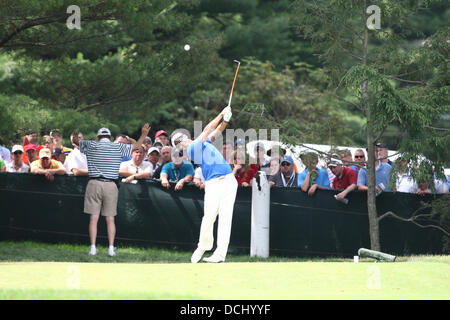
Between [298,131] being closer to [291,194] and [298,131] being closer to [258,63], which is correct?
[291,194]

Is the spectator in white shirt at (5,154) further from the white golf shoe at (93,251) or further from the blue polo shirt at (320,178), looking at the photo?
the blue polo shirt at (320,178)

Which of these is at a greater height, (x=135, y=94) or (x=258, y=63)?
(x=258, y=63)

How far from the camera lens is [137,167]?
15.1m

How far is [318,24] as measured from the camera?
1547 cm

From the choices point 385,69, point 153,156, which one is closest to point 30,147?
point 153,156

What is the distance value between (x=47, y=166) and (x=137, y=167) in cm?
159

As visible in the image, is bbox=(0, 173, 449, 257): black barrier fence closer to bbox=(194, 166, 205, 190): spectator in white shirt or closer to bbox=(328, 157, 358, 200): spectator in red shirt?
bbox=(194, 166, 205, 190): spectator in white shirt

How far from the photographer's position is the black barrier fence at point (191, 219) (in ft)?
46.8

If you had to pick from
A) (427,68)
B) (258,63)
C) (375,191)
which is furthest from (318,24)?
(258,63)

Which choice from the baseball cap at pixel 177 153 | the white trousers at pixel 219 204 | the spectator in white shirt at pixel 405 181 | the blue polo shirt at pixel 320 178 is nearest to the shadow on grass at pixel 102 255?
the white trousers at pixel 219 204

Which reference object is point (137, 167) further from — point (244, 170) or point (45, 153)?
point (244, 170)
